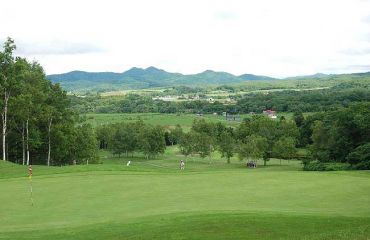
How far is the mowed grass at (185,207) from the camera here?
15594mm

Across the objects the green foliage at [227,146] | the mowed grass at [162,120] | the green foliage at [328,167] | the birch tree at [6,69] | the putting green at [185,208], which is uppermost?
the birch tree at [6,69]

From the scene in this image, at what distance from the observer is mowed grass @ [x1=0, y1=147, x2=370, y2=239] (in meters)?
15.6

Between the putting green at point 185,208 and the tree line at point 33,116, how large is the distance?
18988 millimetres

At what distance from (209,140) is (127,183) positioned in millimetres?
53903

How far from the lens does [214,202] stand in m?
21.3

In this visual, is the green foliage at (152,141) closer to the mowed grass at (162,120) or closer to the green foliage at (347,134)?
the green foliage at (347,134)

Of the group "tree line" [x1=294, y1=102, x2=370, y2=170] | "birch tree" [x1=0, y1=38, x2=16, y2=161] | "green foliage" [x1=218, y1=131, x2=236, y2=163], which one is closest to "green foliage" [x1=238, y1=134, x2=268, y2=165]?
"green foliage" [x1=218, y1=131, x2=236, y2=163]

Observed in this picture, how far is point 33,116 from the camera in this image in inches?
1927

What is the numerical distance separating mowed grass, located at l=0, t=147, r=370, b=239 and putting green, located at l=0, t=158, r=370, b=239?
0.03 meters

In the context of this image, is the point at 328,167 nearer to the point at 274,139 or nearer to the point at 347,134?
the point at 347,134

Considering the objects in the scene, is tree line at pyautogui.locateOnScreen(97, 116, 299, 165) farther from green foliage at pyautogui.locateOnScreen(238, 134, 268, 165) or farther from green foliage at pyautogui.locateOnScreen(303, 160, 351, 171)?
green foliage at pyautogui.locateOnScreen(303, 160, 351, 171)

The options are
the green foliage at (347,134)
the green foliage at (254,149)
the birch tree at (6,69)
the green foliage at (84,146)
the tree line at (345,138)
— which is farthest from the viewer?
the green foliage at (254,149)

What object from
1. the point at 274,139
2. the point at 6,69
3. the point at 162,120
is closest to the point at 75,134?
the point at 6,69

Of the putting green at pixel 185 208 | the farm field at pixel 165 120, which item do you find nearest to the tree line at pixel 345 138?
the putting green at pixel 185 208
